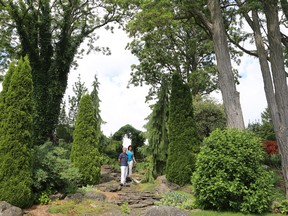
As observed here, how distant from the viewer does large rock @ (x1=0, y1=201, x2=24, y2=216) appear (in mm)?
6842

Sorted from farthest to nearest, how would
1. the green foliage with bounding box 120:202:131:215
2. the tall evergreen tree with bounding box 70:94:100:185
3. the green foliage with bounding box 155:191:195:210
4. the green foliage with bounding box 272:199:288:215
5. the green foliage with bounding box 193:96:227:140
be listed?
the green foliage with bounding box 193:96:227:140 < the tall evergreen tree with bounding box 70:94:100:185 < the green foliage with bounding box 155:191:195:210 < the green foliage with bounding box 120:202:131:215 < the green foliage with bounding box 272:199:288:215

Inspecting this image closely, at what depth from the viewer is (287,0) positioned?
1062 centimetres

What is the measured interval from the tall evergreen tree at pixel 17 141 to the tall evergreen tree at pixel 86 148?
3.04 meters

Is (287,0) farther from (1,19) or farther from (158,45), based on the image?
(1,19)

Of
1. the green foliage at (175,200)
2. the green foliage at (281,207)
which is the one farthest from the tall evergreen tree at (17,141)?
the green foliage at (281,207)

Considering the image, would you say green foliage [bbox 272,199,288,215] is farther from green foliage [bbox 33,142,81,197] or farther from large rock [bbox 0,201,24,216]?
large rock [bbox 0,201,24,216]

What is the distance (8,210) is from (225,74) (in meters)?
7.64

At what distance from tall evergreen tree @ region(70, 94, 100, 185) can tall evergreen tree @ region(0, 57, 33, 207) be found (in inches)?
120

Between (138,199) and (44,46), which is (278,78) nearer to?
(138,199)

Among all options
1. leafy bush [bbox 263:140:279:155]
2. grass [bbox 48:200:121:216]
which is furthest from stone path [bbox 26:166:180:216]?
leafy bush [bbox 263:140:279:155]

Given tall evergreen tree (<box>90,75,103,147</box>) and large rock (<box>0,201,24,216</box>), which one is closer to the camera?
large rock (<box>0,201,24,216</box>)

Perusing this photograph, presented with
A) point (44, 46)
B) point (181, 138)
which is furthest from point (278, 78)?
point (44, 46)

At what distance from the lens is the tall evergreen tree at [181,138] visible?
1049cm

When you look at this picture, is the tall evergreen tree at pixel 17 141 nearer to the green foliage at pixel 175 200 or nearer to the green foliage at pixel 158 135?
the green foliage at pixel 175 200
